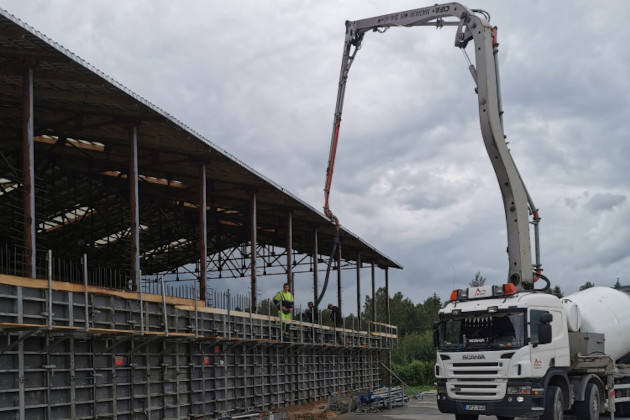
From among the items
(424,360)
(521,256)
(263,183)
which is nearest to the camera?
(521,256)

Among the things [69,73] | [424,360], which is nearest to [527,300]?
[69,73]

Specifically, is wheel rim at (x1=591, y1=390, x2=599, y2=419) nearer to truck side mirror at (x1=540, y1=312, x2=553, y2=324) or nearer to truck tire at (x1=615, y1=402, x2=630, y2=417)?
truck side mirror at (x1=540, y1=312, x2=553, y2=324)

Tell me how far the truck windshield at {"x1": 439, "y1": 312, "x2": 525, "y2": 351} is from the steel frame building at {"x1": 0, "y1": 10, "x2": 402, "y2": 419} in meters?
5.96

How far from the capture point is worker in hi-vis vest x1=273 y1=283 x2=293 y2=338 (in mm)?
23859

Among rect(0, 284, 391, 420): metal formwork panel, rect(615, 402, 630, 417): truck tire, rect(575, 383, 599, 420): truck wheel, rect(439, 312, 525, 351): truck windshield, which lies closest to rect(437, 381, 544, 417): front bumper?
rect(439, 312, 525, 351): truck windshield

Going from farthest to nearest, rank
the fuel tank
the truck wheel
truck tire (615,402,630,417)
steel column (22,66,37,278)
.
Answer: truck tire (615,402,630,417) → the fuel tank → the truck wheel → steel column (22,66,37,278)

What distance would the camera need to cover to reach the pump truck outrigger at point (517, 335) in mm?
15828

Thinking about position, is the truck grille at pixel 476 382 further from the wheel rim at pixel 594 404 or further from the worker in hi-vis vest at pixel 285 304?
the worker in hi-vis vest at pixel 285 304

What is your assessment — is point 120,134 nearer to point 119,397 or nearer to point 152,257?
point 119,397

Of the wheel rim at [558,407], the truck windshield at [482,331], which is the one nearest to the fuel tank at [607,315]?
the wheel rim at [558,407]

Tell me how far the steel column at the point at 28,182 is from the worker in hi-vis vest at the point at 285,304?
10.7 metres

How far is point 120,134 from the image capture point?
21469 millimetres

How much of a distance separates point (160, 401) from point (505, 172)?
10.2 meters

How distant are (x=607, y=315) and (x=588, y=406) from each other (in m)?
3.03
